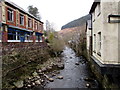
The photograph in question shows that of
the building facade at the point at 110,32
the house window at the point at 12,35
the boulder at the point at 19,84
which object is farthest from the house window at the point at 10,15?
the building facade at the point at 110,32

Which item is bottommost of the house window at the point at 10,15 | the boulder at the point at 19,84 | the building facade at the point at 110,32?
the boulder at the point at 19,84

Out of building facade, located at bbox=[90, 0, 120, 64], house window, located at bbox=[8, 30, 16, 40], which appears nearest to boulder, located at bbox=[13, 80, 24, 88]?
building facade, located at bbox=[90, 0, 120, 64]

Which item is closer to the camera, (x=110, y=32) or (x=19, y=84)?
(x=110, y=32)

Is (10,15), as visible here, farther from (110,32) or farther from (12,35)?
(110,32)

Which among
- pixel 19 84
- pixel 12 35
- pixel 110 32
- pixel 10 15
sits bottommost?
pixel 19 84

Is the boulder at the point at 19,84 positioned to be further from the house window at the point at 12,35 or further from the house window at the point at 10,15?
the house window at the point at 10,15

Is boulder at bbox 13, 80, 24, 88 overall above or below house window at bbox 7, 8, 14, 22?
below

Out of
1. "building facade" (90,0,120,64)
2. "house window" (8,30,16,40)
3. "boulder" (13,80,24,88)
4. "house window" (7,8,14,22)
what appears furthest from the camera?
"house window" (8,30,16,40)

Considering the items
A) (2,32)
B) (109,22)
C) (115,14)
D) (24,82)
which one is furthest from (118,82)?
(2,32)

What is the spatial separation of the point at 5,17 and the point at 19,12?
400 centimetres

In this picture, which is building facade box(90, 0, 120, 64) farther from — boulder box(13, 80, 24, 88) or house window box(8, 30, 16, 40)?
house window box(8, 30, 16, 40)

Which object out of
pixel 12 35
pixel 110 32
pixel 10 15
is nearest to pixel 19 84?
pixel 110 32

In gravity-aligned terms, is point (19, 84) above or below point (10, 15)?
below

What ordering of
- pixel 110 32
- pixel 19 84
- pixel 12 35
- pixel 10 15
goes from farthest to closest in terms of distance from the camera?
pixel 12 35, pixel 10 15, pixel 19 84, pixel 110 32
